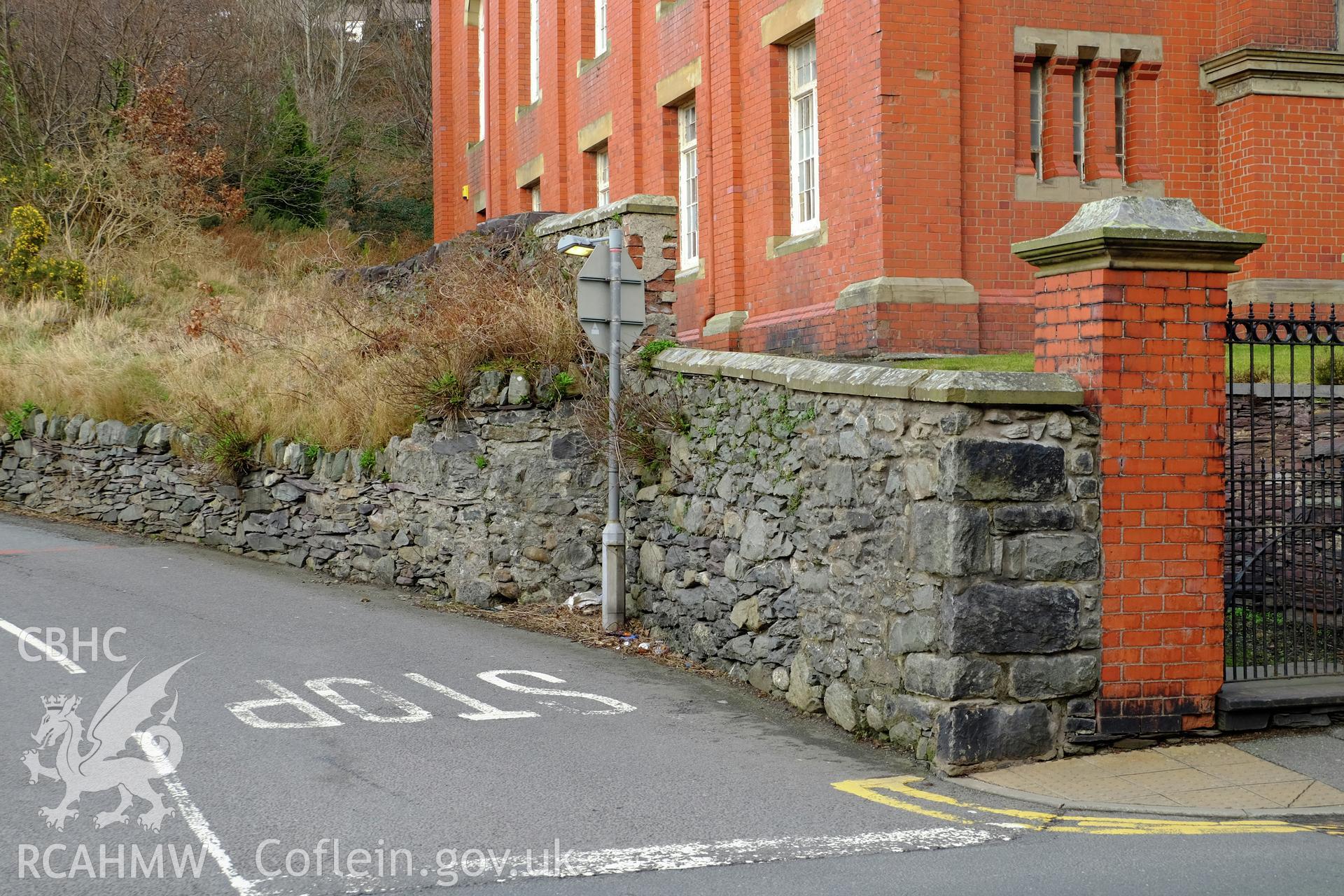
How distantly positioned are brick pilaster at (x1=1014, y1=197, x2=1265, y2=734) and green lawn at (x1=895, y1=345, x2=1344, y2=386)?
293 cm

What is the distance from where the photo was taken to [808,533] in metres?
8.91

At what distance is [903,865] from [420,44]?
43.5 m

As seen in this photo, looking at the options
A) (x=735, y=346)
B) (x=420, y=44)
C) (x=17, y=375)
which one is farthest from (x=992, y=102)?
(x=420, y=44)

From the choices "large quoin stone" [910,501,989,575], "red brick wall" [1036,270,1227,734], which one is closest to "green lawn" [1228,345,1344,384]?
"red brick wall" [1036,270,1227,734]

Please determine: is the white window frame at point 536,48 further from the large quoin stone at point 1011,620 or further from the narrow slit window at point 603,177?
the large quoin stone at point 1011,620

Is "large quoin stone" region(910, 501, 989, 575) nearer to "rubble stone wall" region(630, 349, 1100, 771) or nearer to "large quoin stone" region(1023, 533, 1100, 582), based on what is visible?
"rubble stone wall" region(630, 349, 1100, 771)

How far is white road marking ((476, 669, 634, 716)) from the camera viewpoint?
8.78m

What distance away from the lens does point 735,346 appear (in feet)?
57.6

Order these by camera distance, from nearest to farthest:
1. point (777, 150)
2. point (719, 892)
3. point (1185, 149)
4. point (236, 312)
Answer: point (719, 892) → point (1185, 149) → point (777, 150) → point (236, 312)

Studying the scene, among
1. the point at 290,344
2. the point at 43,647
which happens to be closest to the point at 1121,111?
the point at 290,344

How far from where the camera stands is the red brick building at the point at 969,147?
14.3 meters

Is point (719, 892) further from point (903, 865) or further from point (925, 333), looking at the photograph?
Answer: point (925, 333)

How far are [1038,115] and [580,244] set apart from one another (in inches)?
257

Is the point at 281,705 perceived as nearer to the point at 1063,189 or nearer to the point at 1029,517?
the point at 1029,517
